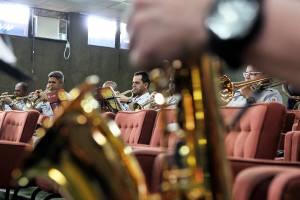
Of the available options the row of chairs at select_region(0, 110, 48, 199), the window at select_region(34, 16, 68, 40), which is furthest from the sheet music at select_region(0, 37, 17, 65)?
the window at select_region(34, 16, 68, 40)

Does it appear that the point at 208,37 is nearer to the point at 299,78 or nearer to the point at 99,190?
the point at 299,78

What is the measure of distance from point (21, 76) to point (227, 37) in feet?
1.18

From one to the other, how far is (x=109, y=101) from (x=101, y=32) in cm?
553

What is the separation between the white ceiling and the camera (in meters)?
8.95

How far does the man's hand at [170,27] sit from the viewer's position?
38 cm

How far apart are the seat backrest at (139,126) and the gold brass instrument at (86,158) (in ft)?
8.07

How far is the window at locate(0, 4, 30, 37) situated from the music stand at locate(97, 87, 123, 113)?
15.6 feet

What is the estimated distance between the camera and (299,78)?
0.37 m

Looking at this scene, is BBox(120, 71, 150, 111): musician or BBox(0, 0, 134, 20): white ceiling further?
BBox(0, 0, 134, 20): white ceiling

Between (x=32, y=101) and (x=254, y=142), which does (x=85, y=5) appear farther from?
(x=254, y=142)

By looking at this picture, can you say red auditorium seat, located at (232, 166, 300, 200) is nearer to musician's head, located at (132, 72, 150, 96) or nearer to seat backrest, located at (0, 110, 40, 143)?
seat backrest, located at (0, 110, 40, 143)

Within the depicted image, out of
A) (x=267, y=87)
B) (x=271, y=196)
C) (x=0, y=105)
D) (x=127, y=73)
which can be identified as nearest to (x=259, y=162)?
(x=271, y=196)

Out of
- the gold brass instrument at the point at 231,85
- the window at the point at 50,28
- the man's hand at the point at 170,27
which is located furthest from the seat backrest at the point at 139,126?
the window at the point at 50,28

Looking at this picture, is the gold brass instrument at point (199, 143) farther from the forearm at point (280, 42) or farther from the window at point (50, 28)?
the window at point (50, 28)
